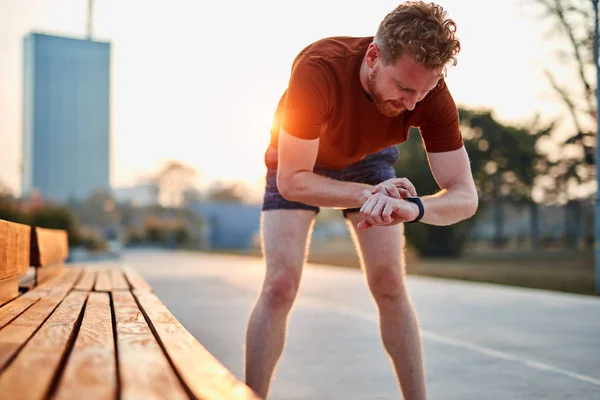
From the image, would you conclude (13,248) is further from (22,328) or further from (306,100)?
(306,100)

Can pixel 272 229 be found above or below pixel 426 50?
below

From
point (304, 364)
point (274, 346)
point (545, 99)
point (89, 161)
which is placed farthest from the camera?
point (89, 161)

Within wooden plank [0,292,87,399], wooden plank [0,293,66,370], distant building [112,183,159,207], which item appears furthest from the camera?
distant building [112,183,159,207]

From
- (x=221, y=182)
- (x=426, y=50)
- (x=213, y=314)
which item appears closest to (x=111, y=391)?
(x=426, y=50)

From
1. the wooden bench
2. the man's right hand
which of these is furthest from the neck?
the wooden bench

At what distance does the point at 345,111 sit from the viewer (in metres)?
2.96

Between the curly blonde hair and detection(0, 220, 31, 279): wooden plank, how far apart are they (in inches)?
64.9

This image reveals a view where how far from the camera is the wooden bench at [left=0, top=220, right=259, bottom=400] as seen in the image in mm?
1352

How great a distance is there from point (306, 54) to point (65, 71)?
63.2m

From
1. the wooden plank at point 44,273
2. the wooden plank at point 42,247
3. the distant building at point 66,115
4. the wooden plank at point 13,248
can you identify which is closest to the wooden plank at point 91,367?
the wooden plank at point 13,248

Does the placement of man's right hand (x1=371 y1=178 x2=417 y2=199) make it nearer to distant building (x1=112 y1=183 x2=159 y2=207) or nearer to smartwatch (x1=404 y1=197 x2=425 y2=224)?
smartwatch (x1=404 y1=197 x2=425 y2=224)

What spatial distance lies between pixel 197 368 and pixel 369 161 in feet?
6.92

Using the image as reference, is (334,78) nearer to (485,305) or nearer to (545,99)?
(485,305)

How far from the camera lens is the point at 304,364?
15.9ft
